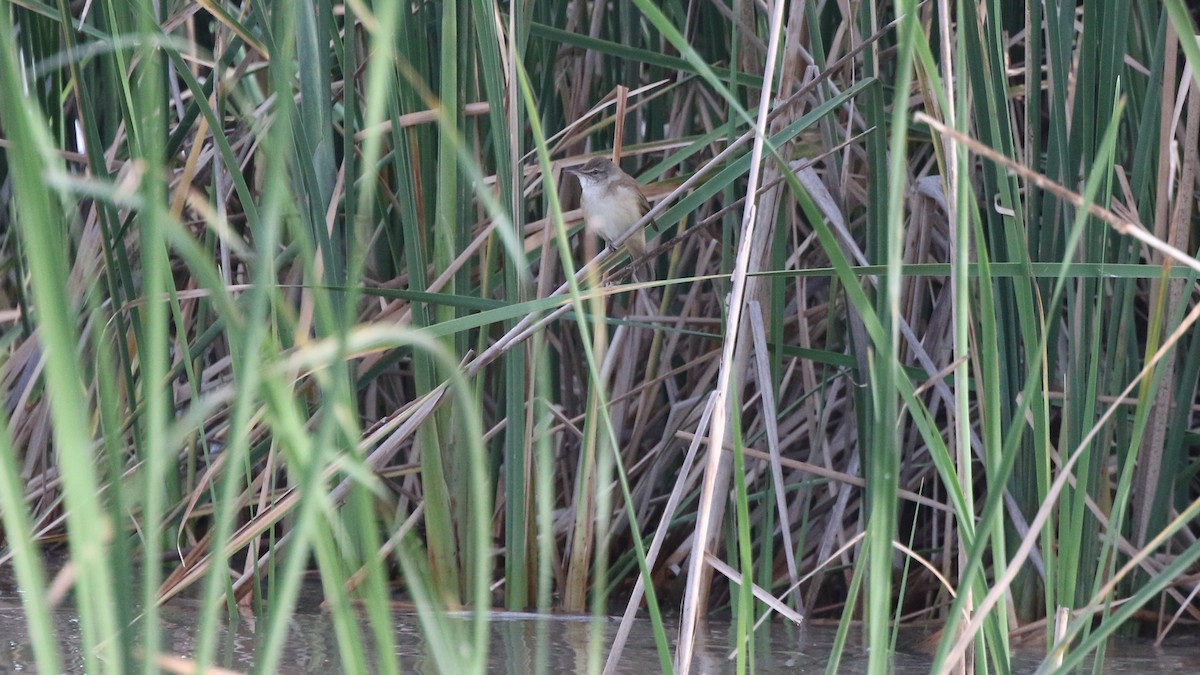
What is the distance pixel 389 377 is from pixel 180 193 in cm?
83

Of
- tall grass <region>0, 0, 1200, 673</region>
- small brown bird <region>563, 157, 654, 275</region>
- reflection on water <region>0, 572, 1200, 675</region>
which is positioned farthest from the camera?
small brown bird <region>563, 157, 654, 275</region>

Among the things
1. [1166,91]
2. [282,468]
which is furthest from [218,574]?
[282,468]

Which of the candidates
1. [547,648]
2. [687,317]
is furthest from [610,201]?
[547,648]

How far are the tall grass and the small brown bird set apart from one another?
0.33ft

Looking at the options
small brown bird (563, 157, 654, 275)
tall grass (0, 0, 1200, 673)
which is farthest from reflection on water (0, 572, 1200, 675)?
small brown bird (563, 157, 654, 275)

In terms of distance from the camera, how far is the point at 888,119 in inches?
98.0

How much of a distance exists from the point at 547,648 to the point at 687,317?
39.2 inches

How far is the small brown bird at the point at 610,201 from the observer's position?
276cm

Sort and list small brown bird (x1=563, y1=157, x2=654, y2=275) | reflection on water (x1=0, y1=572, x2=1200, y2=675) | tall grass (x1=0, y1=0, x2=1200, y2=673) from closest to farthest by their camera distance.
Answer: tall grass (x1=0, y1=0, x2=1200, y2=673)
reflection on water (x1=0, y1=572, x2=1200, y2=675)
small brown bird (x1=563, y1=157, x2=654, y2=275)

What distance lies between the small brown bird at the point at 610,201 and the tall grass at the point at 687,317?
0.10 meters

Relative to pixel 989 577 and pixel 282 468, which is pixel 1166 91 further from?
pixel 282 468

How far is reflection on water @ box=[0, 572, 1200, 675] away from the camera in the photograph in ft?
6.47

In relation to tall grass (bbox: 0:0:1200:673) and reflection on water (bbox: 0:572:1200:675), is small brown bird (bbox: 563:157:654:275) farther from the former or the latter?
reflection on water (bbox: 0:572:1200:675)

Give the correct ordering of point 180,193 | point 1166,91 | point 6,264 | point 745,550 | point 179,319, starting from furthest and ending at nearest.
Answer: point 6,264, point 180,193, point 1166,91, point 179,319, point 745,550
